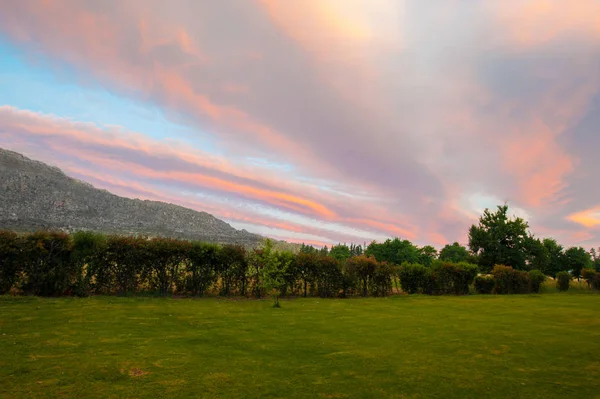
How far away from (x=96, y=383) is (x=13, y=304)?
465 inches

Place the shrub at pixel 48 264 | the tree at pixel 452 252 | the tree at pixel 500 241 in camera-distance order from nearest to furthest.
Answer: the shrub at pixel 48 264, the tree at pixel 500 241, the tree at pixel 452 252

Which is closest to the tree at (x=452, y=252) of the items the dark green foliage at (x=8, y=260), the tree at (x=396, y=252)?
the tree at (x=396, y=252)

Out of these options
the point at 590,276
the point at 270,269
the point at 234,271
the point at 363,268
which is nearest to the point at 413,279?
the point at 363,268

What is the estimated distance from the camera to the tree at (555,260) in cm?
5025

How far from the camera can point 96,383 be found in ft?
19.8

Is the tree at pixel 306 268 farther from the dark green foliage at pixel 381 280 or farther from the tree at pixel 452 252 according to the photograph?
Result: the tree at pixel 452 252

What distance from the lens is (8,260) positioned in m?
16.3

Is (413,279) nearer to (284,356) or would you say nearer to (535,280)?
(535,280)

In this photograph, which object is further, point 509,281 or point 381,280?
point 509,281

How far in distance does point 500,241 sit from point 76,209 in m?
121

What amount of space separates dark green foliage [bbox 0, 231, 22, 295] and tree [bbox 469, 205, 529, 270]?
171 ft

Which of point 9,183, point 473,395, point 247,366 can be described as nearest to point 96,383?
point 247,366

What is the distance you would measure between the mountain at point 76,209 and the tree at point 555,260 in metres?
63.8

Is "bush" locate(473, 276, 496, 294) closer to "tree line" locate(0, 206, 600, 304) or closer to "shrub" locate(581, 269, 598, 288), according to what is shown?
"tree line" locate(0, 206, 600, 304)
